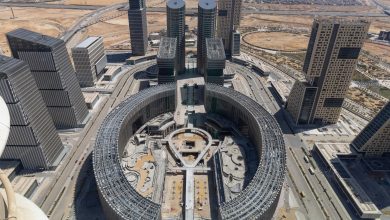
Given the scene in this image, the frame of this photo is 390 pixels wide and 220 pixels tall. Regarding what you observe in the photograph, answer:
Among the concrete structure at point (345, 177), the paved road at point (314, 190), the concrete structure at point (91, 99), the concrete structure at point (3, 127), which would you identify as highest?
the concrete structure at point (3, 127)

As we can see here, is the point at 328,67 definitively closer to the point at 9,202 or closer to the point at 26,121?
the point at 9,202

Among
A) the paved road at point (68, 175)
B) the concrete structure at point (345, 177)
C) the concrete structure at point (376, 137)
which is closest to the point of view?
the concrete structure at point (345, 177)

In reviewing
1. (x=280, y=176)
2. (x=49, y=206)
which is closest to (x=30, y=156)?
(x=49, y=206)

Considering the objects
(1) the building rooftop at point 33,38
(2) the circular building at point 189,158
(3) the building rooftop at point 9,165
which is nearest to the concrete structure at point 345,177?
(2) the circular building at point 189,158

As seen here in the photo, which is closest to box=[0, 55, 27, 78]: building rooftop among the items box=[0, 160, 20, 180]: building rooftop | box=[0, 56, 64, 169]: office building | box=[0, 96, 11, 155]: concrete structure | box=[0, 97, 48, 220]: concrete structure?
box=[0, 56, 64, 169]: office building

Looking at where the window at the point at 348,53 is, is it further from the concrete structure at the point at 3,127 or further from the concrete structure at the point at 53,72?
the concrete structure at the point at 53,72

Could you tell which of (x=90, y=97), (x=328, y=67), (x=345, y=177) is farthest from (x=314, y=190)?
(x=90, y=97)
